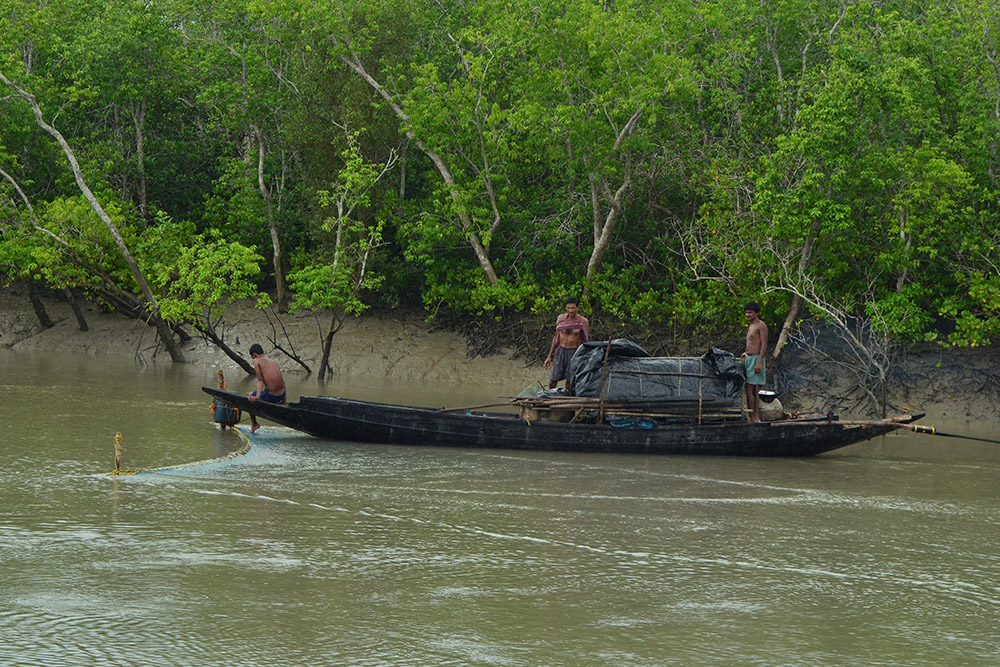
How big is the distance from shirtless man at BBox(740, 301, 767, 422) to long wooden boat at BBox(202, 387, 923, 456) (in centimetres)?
55

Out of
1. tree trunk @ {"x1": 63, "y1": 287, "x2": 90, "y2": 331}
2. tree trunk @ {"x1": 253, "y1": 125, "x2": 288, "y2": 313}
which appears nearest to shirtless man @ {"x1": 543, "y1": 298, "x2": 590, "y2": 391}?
tree trunk @ {"x1": 253, "y1": 125, "x2": 288, "y2": 313}

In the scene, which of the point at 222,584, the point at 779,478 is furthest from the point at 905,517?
the point at 222,584

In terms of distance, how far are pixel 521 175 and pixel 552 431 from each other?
1150cm

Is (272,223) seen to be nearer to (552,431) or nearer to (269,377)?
(269,377)

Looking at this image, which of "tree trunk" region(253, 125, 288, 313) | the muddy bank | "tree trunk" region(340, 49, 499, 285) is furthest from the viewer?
"tree trunk" region(253, 125, 288, 313)

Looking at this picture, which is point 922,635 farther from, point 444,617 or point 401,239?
point 401,239

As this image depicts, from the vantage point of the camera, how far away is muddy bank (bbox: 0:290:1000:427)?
62.6 feet

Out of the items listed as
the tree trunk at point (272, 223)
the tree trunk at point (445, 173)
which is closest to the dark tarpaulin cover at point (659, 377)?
the tree trunk at point (445, 173)

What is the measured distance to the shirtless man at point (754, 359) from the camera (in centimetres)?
1375

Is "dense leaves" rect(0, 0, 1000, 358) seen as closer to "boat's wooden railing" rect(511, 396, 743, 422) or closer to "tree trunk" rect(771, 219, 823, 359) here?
"tree trunk" rect(771, 219, 823, 359)

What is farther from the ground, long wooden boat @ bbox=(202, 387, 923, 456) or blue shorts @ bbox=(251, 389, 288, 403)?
blue shorts @ bbox=(251, 389, 288, 403)

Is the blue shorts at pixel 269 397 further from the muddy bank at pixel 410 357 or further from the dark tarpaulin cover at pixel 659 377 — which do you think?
the muddy bank at pixel 410 357

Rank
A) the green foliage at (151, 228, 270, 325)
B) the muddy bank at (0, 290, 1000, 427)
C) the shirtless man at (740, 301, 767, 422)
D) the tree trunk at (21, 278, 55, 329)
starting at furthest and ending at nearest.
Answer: the tree trunk at (21, 278, 55, 329) → the green foliage at (151, 228, 270, 325) → the muddy bank at (0, 290, 1000, 427) → the shirtless man at (740, 301, 767, 422)

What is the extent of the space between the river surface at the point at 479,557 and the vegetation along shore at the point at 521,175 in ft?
20.6
